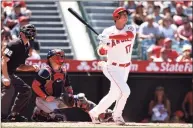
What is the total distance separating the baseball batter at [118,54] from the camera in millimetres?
10141

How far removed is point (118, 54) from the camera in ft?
33.6

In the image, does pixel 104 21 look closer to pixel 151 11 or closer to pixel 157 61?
pixel 151 11

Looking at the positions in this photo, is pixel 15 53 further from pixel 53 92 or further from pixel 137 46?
pixel 137 46

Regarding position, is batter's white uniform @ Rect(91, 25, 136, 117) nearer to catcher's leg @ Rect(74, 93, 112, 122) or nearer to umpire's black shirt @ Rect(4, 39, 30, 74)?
catcher's leg @ Rect(74, 93, 112, 122)

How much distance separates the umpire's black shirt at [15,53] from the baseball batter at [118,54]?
4.00 ft

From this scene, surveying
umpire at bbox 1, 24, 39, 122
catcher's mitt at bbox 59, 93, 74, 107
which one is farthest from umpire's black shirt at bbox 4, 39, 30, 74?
catcher's mitt at bbox 59, 93, 74, 107

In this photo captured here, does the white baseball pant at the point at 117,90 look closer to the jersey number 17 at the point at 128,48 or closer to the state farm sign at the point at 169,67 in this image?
the jersey number 17 at the point at 128,48

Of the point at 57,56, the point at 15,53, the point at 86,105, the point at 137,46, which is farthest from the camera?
the point at 137,46

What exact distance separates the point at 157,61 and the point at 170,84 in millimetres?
639

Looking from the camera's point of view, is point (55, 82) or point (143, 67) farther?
point (143, 67)

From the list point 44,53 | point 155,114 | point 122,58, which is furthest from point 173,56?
point 122,58

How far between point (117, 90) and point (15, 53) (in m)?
1.65

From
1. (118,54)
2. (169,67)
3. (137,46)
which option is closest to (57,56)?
(118,54)

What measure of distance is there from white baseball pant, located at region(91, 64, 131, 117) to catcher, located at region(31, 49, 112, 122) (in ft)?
2.22
